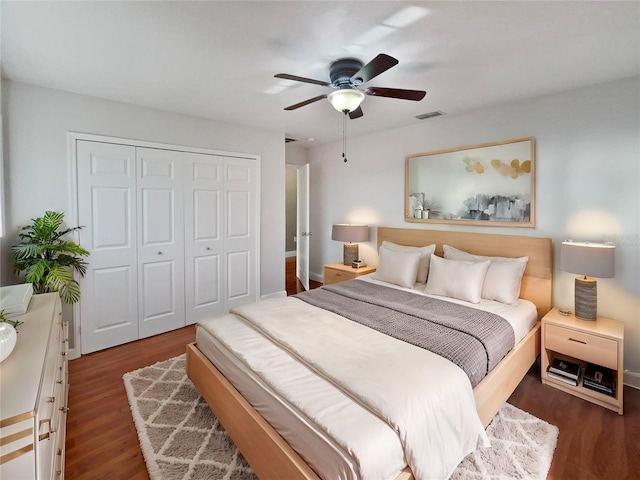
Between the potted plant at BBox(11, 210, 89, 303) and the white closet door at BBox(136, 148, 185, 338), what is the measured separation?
66 cm

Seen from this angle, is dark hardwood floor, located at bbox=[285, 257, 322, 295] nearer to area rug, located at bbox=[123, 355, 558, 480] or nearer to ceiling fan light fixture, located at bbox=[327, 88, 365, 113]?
area rug, located at bbox=[123, 355, 558, 480]

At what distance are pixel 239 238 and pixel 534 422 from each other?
3.43 meters

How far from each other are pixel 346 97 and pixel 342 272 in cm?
251

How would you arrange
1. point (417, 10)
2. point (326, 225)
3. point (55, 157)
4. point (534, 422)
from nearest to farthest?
1. point (417, 10)
2. point (534, 422)
3. point (55, 157)
4. point (326, 225)

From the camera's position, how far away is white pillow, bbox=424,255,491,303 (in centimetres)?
271

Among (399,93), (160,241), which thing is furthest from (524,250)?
(160,241)

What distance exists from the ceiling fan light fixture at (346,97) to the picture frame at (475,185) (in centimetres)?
175

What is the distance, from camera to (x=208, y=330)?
85.7 inches

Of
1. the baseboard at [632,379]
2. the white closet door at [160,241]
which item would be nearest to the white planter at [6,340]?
the white closet door at [160,241]

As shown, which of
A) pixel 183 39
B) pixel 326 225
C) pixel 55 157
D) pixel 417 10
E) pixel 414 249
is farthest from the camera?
pixel 326 225

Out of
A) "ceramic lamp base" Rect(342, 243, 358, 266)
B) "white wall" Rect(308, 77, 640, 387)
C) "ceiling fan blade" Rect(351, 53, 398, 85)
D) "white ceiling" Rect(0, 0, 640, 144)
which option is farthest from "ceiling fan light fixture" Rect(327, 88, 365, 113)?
"ceramic lamp base" Rect(342, 243, 358, 266)

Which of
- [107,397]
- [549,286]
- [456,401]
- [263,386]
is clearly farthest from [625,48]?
[107,397]

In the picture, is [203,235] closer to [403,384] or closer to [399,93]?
[399,93]

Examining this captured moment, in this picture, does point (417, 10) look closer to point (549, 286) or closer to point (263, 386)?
point (263, 386)
